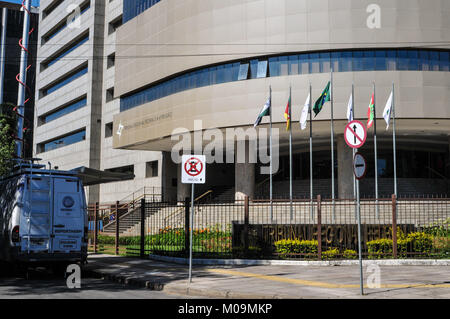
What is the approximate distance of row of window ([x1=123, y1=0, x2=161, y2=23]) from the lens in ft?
126

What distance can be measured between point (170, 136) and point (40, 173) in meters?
20.6

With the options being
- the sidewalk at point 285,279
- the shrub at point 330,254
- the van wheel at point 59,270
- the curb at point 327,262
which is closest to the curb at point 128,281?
the sidewalk at point 285,279

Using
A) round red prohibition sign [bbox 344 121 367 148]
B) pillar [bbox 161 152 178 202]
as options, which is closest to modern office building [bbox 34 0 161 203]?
pillar [bbox 161 152 178 202]

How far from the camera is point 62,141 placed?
58.2m

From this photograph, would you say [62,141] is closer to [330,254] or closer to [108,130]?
[108,130]

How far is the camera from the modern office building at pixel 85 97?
47.8 metres

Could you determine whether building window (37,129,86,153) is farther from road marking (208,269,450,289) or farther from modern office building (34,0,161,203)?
road marking (208,269,450,289)

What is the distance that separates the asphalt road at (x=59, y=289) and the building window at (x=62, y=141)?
40.7m

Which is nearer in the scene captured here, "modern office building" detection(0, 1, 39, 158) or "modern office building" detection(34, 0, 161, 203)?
"modern office building" detection(34, 0, 161, 203)

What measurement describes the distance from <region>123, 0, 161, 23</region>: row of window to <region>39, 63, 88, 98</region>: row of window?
13.8m

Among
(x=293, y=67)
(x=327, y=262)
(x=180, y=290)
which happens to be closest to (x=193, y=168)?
(x=180, y=290)
